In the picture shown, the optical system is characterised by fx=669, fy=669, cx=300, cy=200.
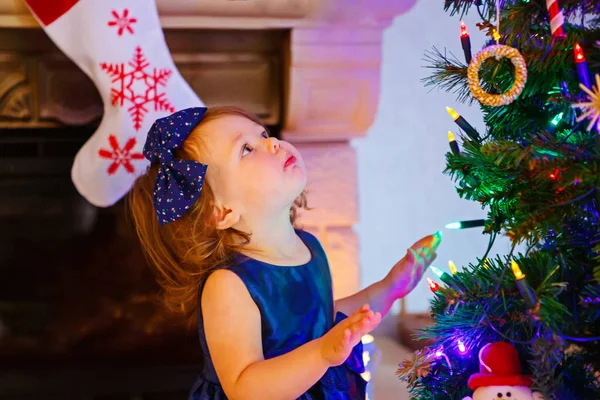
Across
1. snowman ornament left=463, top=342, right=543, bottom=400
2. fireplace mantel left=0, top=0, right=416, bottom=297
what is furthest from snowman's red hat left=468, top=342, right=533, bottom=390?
fireplace mantel left=0, top=0, right=416, bottom=297

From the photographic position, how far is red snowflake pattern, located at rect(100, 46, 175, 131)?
1.48m

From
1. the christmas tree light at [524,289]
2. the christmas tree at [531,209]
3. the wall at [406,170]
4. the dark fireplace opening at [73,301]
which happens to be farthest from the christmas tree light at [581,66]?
the wall at [406,170]

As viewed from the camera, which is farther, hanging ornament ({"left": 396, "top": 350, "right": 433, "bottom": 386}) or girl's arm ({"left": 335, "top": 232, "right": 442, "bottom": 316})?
girl's arm ({"left": 335, "top": 232, "right": 442, "bottom": 316})

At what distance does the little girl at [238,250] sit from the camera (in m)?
1.04

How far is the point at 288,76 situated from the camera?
155 centimetres

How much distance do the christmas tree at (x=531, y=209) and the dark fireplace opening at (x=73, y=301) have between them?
88cm

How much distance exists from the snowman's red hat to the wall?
1169 millimetres

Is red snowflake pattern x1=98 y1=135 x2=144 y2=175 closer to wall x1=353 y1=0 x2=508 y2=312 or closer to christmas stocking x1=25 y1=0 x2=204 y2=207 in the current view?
christmas stocking x1=25 y1=0 x2=204 y2=207

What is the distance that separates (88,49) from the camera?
1.46 meters

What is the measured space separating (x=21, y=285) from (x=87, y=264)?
0.55 ft

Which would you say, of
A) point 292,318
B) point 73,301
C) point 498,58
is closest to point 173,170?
point 292,318

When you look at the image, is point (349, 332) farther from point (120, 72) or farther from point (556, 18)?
point (120, 72)

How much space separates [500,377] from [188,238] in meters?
0.54

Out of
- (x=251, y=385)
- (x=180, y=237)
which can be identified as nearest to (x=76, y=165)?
(x=180, y=237)
